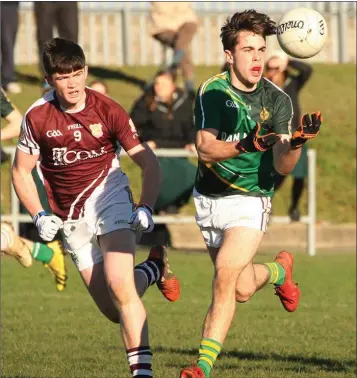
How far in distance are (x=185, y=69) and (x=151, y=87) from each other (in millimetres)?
4488

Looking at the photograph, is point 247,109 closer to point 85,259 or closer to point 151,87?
point 85,259

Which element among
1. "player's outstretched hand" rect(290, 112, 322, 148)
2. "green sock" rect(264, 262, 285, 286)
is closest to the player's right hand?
"player's outstretched hand" rect(290, 112, 322, 148)

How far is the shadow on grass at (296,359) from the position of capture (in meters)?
10.4

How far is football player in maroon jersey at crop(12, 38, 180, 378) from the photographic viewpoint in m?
9.05

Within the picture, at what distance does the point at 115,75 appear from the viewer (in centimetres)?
2552

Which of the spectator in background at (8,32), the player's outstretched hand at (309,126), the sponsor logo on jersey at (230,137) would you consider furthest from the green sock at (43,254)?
the spectator in background at (8,32)

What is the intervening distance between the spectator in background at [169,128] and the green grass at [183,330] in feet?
4.53

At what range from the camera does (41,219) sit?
920 centimetres

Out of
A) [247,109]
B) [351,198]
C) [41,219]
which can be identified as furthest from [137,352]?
[351,198]

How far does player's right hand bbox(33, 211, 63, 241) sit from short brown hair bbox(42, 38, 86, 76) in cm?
95

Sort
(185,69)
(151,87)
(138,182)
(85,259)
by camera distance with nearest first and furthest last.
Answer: (85,259), (151,87), (138,182), (185,69)

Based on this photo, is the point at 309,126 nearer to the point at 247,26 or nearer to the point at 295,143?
the point at 295,143

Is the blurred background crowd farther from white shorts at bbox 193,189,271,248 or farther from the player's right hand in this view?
the player's right hand

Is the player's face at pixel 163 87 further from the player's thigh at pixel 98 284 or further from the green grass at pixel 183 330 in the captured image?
the player's thigh at pixel 98 284
